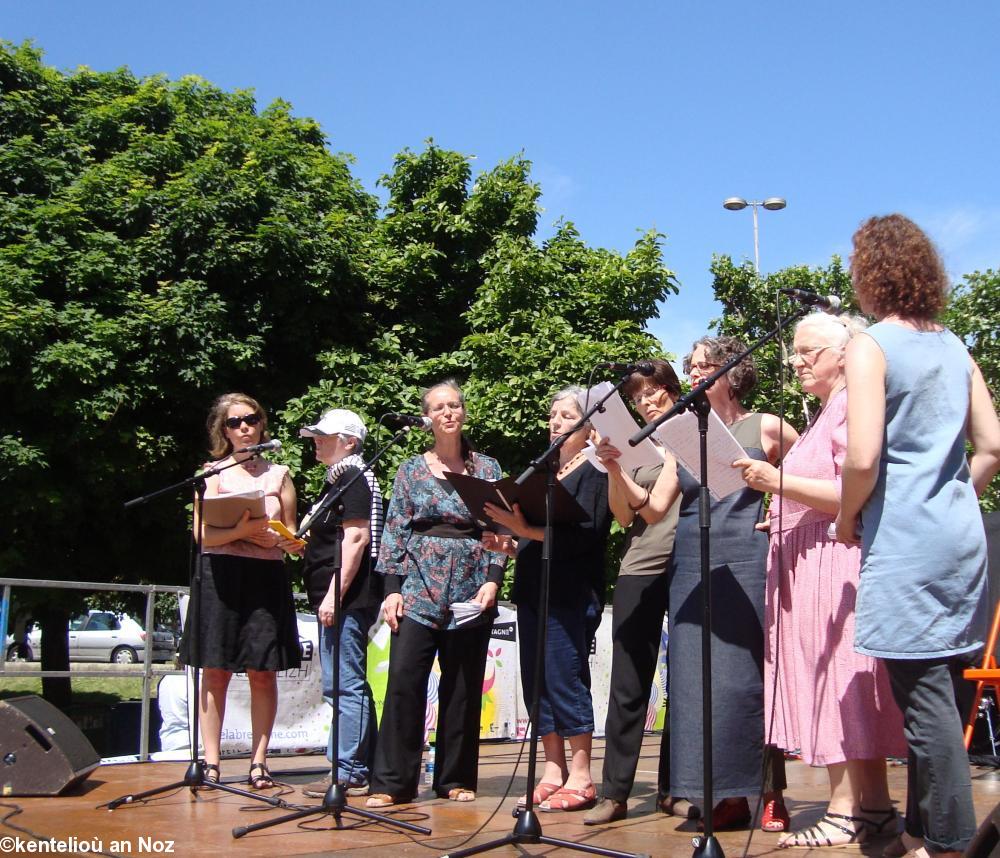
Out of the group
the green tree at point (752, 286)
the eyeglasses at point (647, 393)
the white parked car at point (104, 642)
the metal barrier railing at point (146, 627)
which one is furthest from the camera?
the white parked car at point (104, 642)

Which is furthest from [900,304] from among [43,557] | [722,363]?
[43,557]

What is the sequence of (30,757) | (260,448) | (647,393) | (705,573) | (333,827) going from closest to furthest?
1. (705,573)
2. (333,827)
3. (647,393)
4. (30,757)
5. (260,448)

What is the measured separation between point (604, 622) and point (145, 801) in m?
6.16

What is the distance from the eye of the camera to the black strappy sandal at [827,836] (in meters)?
3.40

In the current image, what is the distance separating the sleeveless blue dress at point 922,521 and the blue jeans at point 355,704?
3048 millimetres

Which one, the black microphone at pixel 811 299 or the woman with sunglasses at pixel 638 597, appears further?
the woman with sunglasses at pixel 638 597

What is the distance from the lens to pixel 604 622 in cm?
1023

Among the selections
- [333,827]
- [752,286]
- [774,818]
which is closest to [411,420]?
[333,827]

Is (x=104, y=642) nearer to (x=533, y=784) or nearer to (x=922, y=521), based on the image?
(x=533, y=784)

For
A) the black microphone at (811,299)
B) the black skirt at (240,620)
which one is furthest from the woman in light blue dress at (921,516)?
the black skirt at (240,620)

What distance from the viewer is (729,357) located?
4266 mm

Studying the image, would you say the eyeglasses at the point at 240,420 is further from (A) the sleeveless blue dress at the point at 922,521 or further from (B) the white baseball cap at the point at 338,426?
(A) the sleeveless blue dress at the point at 922,521

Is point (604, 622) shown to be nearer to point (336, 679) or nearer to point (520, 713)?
point (520, 713)

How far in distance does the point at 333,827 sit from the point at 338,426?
209cm
